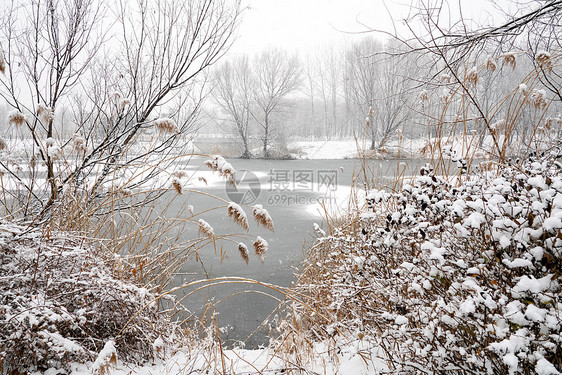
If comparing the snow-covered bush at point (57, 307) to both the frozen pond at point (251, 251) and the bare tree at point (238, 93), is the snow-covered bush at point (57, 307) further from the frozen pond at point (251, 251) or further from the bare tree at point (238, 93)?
the bare tree at point (238, 93)

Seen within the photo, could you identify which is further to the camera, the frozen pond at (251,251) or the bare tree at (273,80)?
the bare tree at (273,80)

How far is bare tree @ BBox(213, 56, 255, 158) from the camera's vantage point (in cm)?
2339

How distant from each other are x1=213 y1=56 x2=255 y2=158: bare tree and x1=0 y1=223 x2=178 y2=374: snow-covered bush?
21.8 metres

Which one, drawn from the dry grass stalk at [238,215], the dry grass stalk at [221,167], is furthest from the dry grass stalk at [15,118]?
the dry grass stalk at [238,215]

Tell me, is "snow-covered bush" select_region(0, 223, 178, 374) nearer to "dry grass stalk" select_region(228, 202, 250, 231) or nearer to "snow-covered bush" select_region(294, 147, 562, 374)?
"dry grass stalk" select_region(228, 202, 250, 231)

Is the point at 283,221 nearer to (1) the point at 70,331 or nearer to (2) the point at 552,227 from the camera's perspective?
(1) the point at 70,331

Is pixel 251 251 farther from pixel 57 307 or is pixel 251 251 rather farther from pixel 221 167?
pixel 57 307

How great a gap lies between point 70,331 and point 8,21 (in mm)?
3184

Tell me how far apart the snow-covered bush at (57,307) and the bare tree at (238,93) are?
71.5 feet

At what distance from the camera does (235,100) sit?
960 inches

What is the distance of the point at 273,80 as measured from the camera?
24.4m

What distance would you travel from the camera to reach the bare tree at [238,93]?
23.4 meters

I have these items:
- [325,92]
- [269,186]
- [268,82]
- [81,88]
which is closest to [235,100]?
[268,82]

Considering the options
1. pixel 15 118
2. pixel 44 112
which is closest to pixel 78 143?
pixel 44 112
